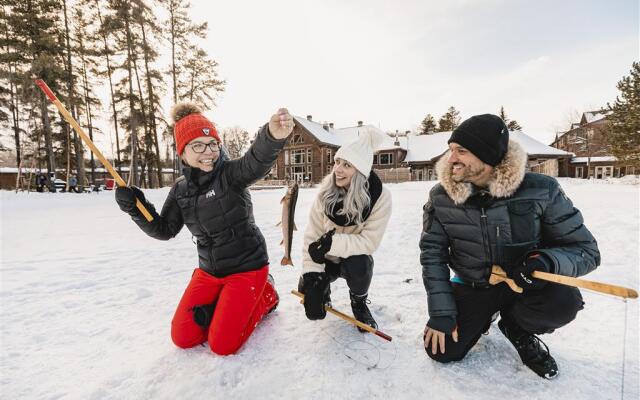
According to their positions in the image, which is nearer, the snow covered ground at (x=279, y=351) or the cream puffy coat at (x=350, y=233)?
the snow covered ground at (x=279, y=351)

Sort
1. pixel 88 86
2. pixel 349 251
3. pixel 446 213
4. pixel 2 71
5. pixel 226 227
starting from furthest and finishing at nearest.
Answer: pixel 88 86, pixel 2 71, pixel 226 227, pixel 349 251, pixel 446 213

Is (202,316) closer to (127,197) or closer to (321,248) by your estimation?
(321,248)

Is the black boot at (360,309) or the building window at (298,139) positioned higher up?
the building window at (298,139)

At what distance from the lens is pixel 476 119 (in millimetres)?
2064

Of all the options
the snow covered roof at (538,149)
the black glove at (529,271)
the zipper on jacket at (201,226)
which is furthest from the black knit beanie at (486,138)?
the snow covered roof at (538,149)

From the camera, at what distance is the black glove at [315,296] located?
243 cm

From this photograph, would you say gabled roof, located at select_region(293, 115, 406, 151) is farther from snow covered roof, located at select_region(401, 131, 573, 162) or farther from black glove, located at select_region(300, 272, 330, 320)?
black glove, located at select_region(300, 272, 330, 320)

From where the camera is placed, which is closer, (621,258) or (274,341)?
(274,341)

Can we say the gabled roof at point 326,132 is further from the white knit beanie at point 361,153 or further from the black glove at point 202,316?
the black glove at point 202,316

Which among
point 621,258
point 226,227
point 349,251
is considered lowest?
point 621,258

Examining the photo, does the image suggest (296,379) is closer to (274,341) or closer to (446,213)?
A: (274,341)

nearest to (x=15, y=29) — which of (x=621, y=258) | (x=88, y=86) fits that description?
(x=88, y=86)

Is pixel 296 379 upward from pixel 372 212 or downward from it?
downward

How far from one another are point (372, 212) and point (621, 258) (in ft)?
12.8
